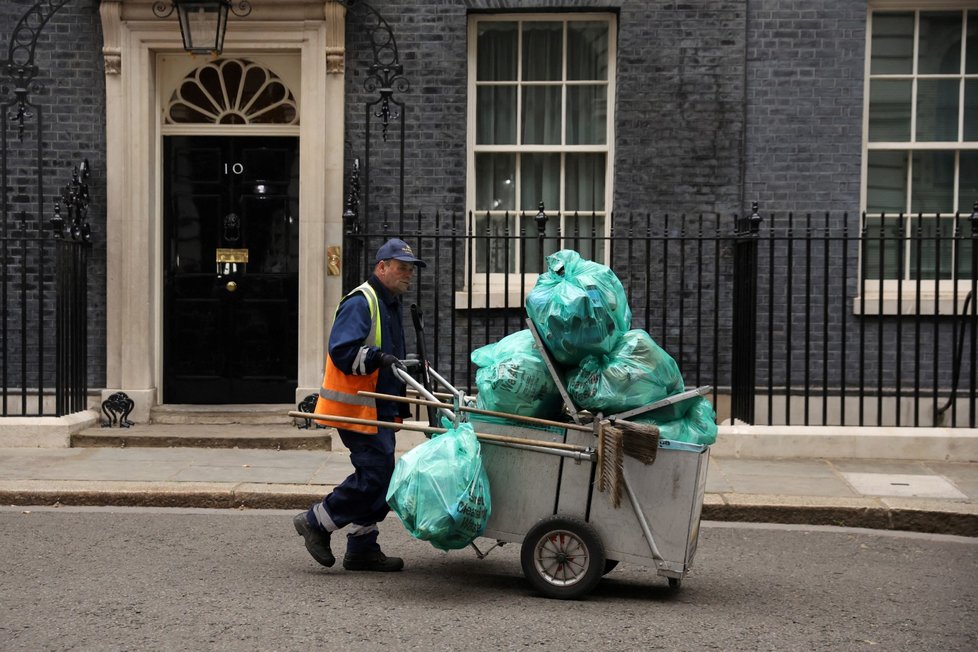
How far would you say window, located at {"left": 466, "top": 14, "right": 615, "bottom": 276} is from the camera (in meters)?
10.8

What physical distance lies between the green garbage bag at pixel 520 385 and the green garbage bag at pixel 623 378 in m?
0.13

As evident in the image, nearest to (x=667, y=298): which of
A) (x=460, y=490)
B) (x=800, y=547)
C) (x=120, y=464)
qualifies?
(x=800, y=547)

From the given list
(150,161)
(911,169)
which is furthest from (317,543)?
(911,169)

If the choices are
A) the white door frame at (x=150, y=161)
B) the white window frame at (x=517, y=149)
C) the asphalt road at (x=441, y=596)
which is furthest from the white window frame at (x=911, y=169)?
the white door frame at (x=150, y=161)

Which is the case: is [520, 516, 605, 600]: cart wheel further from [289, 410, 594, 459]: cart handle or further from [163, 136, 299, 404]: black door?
[163, 136, 299, 404]: black door

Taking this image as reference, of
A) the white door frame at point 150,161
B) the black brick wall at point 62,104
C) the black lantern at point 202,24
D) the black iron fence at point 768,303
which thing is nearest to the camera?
the black lantern at point 202,24

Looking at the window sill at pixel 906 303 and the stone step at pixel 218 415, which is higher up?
the window sill at pixel 906 303

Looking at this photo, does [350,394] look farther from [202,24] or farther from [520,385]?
[202,24]

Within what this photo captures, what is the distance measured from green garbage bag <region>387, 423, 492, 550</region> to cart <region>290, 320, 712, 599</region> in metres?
0.19

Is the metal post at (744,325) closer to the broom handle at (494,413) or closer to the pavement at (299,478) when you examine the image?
the pavement at (299,478)

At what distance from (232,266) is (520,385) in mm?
5655

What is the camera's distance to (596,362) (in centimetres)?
569

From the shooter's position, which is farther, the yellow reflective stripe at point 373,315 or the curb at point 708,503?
the curb at point 708,503

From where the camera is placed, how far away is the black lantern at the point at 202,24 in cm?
954
